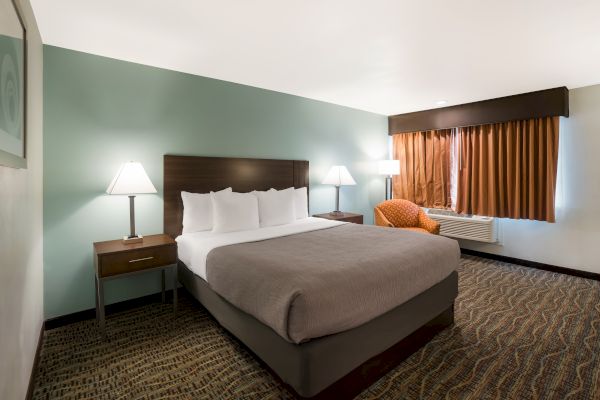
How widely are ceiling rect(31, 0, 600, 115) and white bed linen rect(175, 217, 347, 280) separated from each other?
168 centimetres

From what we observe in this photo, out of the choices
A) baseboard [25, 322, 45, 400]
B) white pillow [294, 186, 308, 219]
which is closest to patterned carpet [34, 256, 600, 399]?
baseboard [25, 322, 45, 400]

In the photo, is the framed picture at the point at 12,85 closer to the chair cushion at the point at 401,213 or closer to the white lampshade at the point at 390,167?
the chair cushion at the point at 401,213

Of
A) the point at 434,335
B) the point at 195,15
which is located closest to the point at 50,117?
the point at 195,15

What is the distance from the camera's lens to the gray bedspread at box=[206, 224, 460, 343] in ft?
5.20

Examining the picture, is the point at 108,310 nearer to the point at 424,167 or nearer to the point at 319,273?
the point at 319,273

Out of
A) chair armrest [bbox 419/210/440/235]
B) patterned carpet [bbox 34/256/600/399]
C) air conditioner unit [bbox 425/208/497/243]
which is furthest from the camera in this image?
air conditioner unit [bbox 425/208/497/243]

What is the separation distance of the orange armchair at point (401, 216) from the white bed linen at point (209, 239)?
143 centimetres

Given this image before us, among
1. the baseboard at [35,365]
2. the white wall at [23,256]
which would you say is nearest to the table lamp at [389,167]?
the white wall at [23,256]

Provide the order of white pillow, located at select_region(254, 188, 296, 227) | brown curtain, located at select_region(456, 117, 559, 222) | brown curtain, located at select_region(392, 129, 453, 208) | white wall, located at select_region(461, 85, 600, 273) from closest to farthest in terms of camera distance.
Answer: white pillow, located at select_region(254, 188, 296, 227) < white wall, located at select_region(461, 85, 600, 273) < brown curtain, located at select_region(456, 117, 559, 222) < brown curtain, located at select_region(392, 129, 453, 208)

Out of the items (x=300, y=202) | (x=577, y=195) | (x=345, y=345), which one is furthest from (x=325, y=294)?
(x=577, y=195)

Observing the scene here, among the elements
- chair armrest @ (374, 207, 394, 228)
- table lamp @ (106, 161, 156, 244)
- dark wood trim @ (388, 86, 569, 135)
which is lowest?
chair armrest @ (374, 207, 394, 228)

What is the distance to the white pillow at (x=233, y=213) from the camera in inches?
120

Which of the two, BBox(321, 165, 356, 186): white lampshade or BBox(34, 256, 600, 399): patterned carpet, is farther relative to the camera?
BBox(321, 165, 356, 186): white lampshade

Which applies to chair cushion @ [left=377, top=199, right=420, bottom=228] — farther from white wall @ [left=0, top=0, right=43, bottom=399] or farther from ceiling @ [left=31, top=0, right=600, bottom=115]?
white wall @ [left=0, top=0, right=43, bottom=399]
